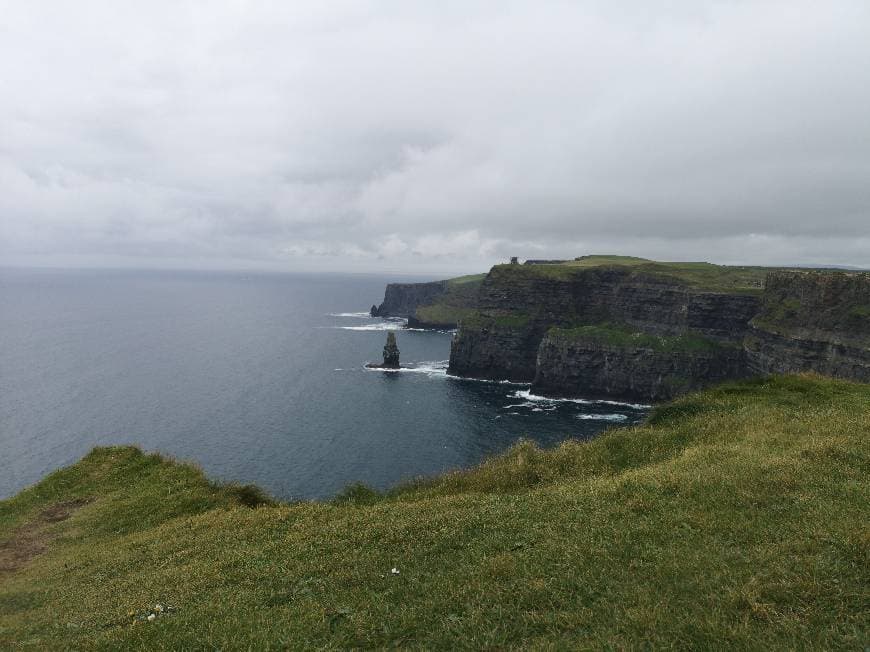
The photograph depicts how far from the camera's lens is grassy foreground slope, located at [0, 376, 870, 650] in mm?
9133

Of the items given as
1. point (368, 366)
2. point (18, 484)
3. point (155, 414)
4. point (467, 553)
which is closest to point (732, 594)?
point (467, 553)

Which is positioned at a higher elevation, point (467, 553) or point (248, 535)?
point (467, 553)

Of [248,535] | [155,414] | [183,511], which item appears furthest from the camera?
[155,414]

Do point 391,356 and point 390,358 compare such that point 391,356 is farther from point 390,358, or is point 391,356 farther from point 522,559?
point 522,559

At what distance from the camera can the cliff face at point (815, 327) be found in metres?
66.6

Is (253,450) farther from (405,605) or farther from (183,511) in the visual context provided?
(405,605)

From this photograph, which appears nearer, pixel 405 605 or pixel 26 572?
pixel 405 605

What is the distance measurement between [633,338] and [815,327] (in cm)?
3404

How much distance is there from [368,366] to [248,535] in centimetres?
10581

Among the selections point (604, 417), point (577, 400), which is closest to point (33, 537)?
point (604, 417)

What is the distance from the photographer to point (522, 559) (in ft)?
39.0

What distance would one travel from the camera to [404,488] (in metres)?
21.9

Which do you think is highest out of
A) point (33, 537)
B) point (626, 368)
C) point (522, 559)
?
point (522, 559)

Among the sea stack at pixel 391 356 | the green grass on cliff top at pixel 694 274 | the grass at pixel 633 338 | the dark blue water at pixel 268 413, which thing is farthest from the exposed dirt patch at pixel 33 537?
the green grass on cliff top at pixel 694 274
